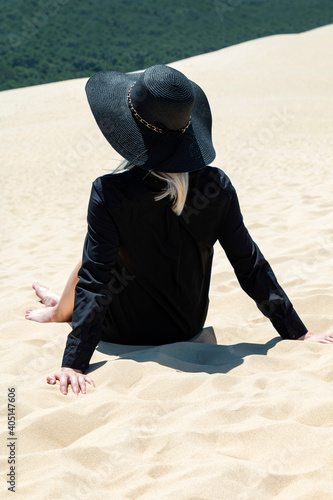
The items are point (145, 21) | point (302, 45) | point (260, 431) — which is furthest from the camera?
point (145, 21)

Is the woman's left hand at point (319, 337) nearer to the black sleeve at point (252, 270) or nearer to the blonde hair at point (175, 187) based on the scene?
the black sleeve at point (252, 270)

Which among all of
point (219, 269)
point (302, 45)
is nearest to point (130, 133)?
point (219, 269)

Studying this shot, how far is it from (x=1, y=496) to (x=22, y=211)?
20.7ft

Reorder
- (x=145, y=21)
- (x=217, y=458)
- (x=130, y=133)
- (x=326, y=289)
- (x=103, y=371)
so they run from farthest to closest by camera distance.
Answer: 1. (x=145, y=21)
2. (x=326, y=289)
3. (x=103, y=371)
4. (x=130, y=133)
5. (x=217, y=458)

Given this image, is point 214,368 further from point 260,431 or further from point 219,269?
point 219,269

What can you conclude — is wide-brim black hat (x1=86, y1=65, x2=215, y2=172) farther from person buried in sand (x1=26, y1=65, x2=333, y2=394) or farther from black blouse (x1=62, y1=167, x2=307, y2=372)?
black blouse (x1=62, y1=167, x2=307, y2=372)

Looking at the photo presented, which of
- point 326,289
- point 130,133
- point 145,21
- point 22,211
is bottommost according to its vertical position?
point 145,21

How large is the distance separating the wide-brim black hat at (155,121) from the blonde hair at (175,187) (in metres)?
0.08

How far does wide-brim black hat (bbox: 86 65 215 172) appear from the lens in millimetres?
2033

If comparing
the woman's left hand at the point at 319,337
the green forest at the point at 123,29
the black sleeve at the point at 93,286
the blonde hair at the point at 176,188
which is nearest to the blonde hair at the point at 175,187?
the blonde hair at the point at 176,188

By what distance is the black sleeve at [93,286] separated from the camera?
7.11 feet

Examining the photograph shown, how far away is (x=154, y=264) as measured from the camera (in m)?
2.35

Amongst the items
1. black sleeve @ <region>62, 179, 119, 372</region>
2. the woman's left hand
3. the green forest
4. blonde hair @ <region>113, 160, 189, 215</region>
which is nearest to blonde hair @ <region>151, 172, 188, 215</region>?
blonde hair @ <region>113, 160, 189, 215</region>

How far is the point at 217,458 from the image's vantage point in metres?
1.62
